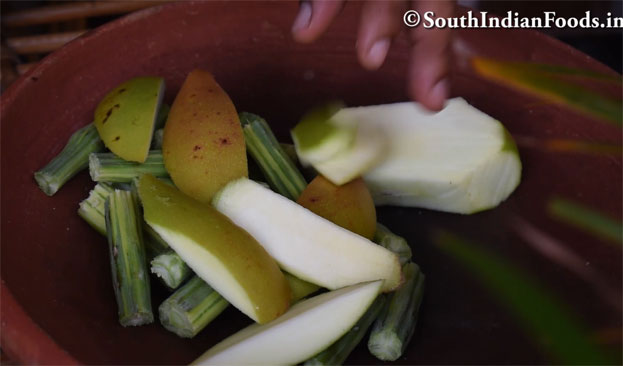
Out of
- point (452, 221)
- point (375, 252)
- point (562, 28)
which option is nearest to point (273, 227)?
point (375, 252)

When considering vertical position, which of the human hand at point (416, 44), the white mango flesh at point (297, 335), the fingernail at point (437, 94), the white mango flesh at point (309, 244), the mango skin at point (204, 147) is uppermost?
the human hand at point (416, 44)

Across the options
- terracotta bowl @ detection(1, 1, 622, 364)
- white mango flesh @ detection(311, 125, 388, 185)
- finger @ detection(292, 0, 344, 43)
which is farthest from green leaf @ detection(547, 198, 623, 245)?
finger @ detection(292, 0, 344, 43)

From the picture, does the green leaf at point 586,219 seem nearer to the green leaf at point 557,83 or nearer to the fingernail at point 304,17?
the green leaf at point 557,83

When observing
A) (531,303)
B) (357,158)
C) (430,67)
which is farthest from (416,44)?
(531,303)

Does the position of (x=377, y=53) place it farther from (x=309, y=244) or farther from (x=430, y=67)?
(x=309, y=244)

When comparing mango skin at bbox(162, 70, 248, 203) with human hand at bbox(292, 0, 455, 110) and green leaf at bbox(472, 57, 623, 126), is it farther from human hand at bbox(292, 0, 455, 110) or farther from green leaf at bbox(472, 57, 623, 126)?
green leaf at bbox(472, 57, 623, 126)

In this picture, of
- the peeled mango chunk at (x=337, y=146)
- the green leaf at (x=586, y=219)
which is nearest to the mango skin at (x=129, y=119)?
the peeled mango chunk at (x=337, y=146)
